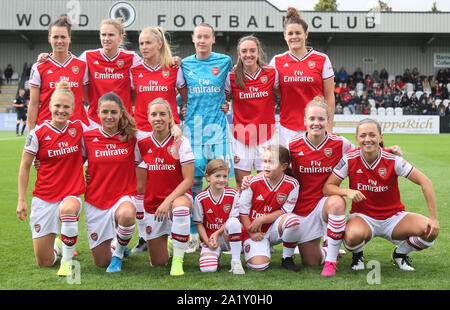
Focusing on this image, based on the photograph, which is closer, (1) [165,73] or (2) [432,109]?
(1) [165,73]

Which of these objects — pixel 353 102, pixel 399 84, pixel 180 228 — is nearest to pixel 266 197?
pixel 180 228

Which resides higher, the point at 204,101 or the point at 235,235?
the point at 204,101

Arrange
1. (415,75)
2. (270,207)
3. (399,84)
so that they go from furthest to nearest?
(415,75) < (399,84) < (270,207)

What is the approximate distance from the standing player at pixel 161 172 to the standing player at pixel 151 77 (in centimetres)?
54

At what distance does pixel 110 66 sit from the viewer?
4.64 m

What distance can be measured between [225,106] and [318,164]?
44.4 inches

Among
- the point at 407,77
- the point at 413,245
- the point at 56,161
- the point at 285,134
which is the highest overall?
the point at 407,77

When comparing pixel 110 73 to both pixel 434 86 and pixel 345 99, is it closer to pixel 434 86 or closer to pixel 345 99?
pixel 345 99

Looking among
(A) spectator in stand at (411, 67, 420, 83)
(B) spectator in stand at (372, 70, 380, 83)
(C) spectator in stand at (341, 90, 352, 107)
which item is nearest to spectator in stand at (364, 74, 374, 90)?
(B) spectator in stand at (372, 70, 380, 83)

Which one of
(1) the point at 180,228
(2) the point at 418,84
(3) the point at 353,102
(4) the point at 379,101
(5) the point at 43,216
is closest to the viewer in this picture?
(1) the point at 180,228

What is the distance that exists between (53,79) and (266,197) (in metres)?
2.24

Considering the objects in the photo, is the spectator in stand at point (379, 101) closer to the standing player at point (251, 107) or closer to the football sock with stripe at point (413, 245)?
the standing player at point (251, 107)

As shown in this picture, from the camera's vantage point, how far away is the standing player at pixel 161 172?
152 inches

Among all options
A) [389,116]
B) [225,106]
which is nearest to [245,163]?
[225,106]
